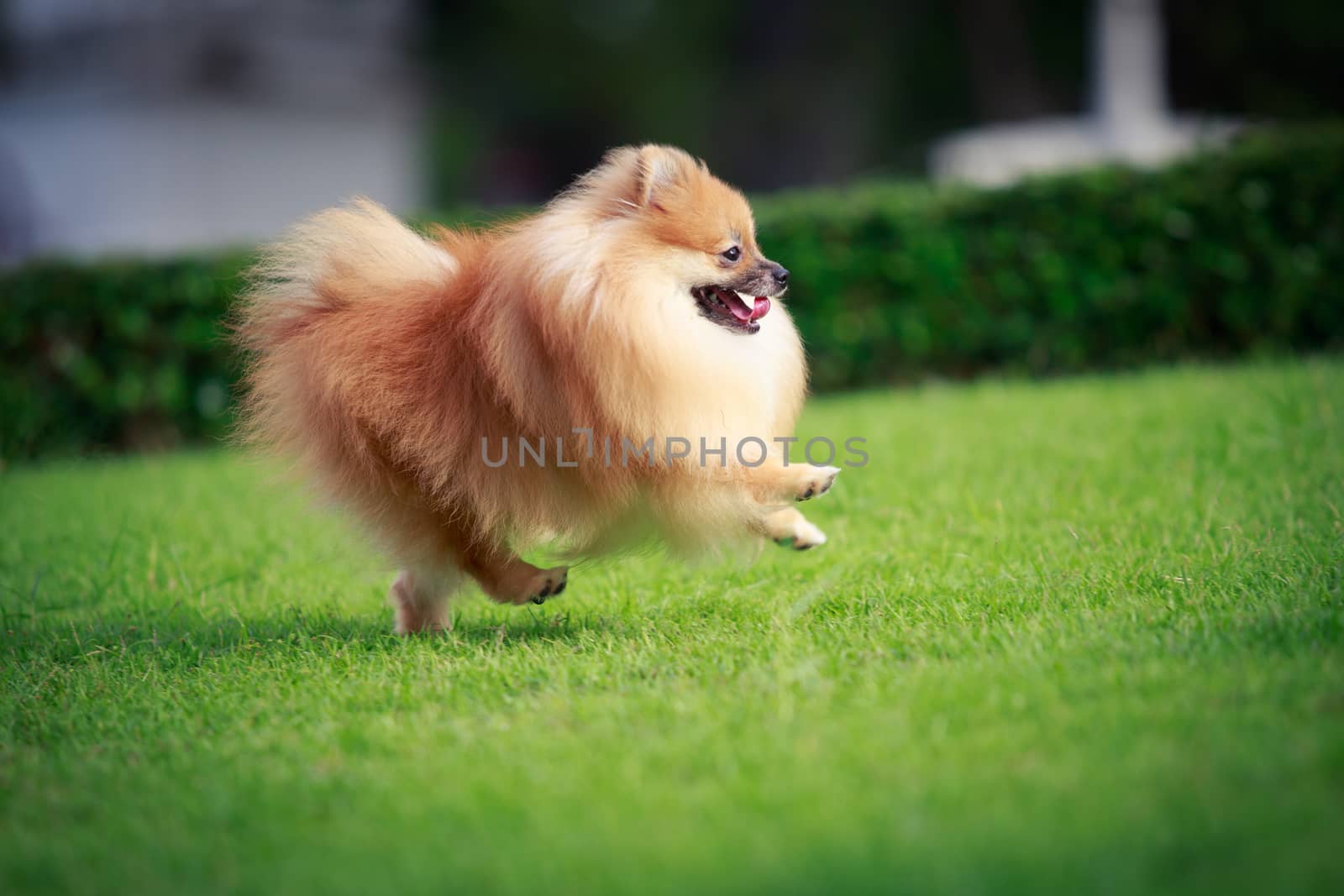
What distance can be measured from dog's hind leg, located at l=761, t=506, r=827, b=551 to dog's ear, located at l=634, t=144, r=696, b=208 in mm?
1050

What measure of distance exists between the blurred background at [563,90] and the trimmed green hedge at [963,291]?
119 inches

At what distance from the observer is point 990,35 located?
1903cm

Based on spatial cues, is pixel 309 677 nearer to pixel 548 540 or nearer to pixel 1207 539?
pixel 548 540

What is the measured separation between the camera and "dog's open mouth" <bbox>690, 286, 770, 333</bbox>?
382 cm

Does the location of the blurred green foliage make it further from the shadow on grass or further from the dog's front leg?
the dog's front leg

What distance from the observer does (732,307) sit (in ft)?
12.6

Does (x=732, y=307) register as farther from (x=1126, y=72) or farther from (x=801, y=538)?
(x=1126, y=72)

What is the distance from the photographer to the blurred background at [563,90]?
16.2 m

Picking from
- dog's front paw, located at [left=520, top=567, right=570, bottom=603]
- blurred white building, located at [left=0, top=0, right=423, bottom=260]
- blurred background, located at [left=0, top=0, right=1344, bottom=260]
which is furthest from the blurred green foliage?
blurred white building, located at [left=0, top=0, right=423, bottom=260]

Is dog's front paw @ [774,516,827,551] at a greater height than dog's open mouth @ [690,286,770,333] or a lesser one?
lesser

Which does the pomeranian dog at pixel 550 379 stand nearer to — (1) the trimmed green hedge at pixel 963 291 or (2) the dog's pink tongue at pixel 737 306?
(2) the dog's pink tongue at pixel 737 306

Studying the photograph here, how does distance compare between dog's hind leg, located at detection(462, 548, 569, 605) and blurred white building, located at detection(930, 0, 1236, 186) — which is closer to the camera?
dog's hind leg, located at detection(462, 548, 569, 605)

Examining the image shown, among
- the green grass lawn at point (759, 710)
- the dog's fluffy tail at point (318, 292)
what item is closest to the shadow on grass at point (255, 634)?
the green grass lawn at point (759, 710)

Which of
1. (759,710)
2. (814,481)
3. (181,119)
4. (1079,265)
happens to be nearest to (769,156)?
(181,119)
